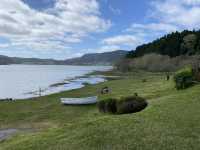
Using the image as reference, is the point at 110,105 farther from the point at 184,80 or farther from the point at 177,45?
the point at 177,45

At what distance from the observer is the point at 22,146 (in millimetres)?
10133

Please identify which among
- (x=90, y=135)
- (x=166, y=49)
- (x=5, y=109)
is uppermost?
(x=166, y=49)

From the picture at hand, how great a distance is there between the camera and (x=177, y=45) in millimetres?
93500

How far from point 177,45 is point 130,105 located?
3273 inches

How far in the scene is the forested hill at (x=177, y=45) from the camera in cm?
8275

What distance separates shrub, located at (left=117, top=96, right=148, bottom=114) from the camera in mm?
14469

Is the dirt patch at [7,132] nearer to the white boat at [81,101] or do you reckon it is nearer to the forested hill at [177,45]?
the white boat at [81,101]

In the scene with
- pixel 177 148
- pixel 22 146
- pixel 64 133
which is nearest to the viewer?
pixel 177 148

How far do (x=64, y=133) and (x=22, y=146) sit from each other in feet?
5.14

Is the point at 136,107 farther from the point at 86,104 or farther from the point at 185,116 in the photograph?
the point at 86,104

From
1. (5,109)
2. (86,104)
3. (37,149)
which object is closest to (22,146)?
(37,149)

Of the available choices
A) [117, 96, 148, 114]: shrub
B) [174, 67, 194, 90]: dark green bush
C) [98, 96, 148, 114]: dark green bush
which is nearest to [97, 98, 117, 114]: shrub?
[98, 96, 148, 114]: dark green bush

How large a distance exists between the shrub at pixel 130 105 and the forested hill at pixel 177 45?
68154 millimetres

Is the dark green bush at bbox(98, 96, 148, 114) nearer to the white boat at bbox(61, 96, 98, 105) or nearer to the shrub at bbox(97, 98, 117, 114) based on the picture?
the shrub at bbox(97, 98, 117, 114)
